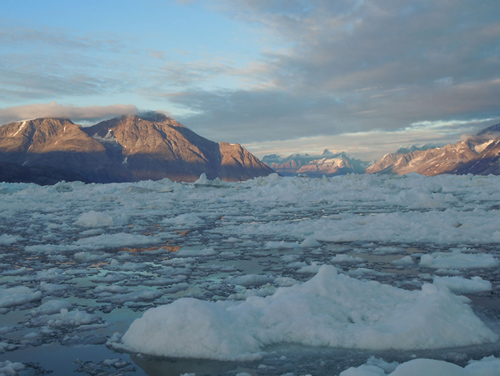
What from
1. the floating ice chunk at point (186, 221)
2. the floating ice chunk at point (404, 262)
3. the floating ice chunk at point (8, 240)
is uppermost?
the floating ice chunk at point (404, 262)

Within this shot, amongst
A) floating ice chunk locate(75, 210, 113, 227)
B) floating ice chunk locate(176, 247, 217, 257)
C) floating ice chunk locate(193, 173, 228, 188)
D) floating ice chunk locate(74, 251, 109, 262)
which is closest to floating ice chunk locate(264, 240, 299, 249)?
floating ice chunk locate(176, 247, 217, 257)

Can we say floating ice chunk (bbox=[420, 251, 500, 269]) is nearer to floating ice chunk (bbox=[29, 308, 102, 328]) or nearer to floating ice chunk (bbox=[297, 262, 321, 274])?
floating ice chunk (bbox=[297, 262, 321, 274])

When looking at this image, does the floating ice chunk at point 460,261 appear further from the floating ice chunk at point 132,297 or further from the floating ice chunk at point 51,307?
the floating ice chunk at point 51,307

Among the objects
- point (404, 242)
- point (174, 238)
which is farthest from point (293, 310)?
point (174, 238)

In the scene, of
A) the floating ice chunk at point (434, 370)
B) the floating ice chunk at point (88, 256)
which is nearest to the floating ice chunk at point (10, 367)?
the floating ice chunk at point (434, 370)

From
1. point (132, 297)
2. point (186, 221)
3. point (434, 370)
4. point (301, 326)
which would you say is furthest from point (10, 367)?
point (186, 221)

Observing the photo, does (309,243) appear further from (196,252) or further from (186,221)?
(186,221)
